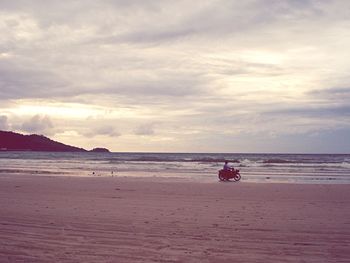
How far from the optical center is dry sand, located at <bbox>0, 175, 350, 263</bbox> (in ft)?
22.9

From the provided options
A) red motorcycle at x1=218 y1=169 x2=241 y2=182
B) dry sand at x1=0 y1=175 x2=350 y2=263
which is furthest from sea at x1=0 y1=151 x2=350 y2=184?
dry sand at x1=0 y1=175 x2=350 y2=263

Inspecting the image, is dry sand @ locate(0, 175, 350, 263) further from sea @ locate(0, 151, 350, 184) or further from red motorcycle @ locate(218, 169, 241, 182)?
sea @ locate(0, 151, 350, 184)

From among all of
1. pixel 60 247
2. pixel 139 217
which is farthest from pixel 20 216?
pixel 60 247

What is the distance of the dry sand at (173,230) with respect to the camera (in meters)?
6.97

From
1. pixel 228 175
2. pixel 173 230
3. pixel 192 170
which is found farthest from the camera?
pixel 192 170

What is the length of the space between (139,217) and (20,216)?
10.1ft

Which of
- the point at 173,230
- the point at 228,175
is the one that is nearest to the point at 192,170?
the point at 228,175

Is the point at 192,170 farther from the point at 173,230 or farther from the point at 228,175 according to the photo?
the point at 173,230

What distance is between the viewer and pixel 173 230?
9.13m

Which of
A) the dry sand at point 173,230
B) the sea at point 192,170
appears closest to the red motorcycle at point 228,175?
the sea at point 192,170

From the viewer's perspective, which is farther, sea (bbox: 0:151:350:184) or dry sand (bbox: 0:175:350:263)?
sea (bbox: 0:151:350:184)

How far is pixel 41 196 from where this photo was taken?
16391 millimetres

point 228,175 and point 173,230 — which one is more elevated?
point 228,175

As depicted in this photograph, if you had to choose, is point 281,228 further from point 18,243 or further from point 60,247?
point 18,243
